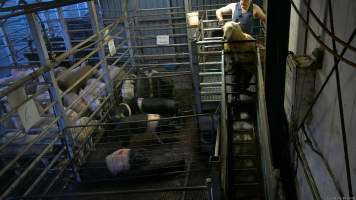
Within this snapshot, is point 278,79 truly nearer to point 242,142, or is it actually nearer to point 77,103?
point 242,142

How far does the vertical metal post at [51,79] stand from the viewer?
2814 millimetres

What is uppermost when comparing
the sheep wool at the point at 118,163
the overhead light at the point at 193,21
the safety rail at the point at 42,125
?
the overhead light at the point at 193,21

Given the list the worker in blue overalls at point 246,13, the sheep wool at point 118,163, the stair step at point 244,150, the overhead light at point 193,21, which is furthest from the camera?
the overhead light at point 193,21

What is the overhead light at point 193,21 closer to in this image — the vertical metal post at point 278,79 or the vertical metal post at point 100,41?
the vertical metal post at point 100,41

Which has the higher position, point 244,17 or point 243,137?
point 244,17

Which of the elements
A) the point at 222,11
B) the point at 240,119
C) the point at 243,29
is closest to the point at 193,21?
the point at 222,11

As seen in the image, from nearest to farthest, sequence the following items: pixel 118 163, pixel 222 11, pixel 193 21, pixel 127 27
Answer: pixel 118 163, pixel 193 21, pixel 222 11, pixel 127 27

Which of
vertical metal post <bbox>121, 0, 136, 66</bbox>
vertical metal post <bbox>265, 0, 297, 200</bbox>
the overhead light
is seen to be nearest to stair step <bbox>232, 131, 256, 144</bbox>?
vertical metal post <bbox>265, 0, 297, 200</bbox>

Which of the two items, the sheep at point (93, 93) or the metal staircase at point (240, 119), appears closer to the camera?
the metal staircase at point (240, 119)

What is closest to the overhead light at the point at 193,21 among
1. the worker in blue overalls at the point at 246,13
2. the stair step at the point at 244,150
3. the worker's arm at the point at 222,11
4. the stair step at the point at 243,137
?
the worker's arm at the point at 222,11

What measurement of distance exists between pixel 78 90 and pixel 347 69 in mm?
3619

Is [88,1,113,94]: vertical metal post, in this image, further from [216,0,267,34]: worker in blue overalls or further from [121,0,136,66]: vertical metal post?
[216,0,267,34]: worker in blue overalls

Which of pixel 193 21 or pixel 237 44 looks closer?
pixel 237 44

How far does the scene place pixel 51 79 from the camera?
2.99 meters
